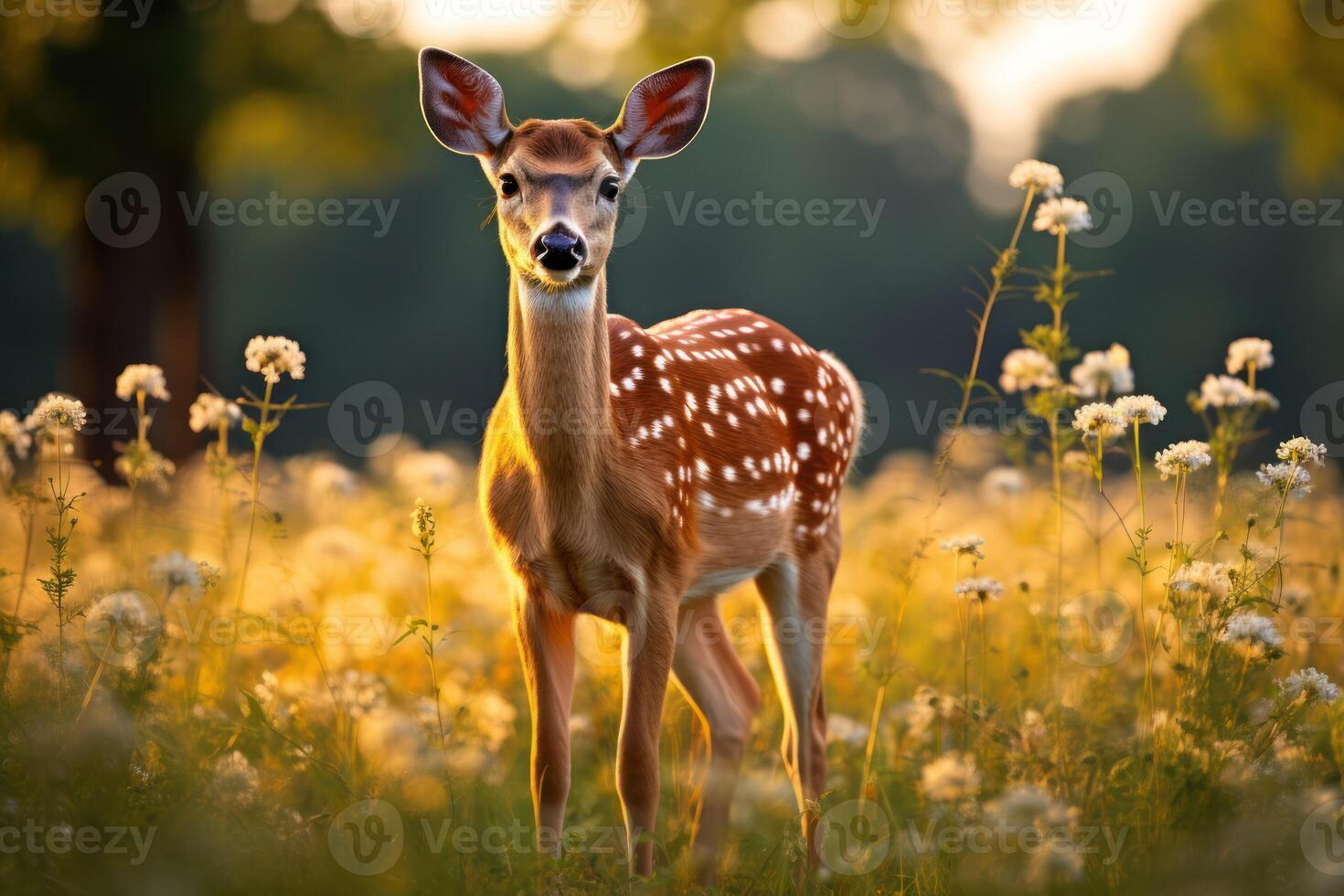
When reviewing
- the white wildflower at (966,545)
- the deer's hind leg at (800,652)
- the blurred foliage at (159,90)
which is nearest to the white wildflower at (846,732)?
the deer's hind leg at (800,652)

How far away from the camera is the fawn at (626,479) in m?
4.35

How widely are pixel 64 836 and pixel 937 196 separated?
25331mm

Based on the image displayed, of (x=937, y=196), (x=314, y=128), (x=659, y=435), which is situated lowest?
(x=659, y=435)

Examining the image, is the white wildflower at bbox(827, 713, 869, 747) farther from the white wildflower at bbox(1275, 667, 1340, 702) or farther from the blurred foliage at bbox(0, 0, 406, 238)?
the blurred foliage at bbox(0, 0, 406, 238)

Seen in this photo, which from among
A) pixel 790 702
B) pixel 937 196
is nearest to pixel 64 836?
pixel 790 702

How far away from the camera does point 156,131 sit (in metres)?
11.4

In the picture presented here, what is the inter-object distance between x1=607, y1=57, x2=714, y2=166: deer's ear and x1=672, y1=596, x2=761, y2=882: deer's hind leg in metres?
1.77

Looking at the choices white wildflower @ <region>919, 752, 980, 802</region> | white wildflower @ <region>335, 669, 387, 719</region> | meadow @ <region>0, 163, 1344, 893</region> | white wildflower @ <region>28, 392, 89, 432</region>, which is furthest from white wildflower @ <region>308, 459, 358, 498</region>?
white wildflower @ <region>919, 752, 980, 802</region>

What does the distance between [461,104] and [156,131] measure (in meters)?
7.70

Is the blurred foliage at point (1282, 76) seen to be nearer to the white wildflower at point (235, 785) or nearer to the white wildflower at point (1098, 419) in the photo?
the white wildflower at point (1098, 419)

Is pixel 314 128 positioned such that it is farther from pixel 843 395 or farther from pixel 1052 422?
pixel 1052 422

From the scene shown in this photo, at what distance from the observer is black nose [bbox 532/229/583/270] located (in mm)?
4098

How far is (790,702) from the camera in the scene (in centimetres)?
517

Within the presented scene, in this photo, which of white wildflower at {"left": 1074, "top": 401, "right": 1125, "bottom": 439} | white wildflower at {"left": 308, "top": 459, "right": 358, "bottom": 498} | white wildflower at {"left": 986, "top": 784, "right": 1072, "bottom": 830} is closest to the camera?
white wildflower at {"left": 986, "top": 784, "right": 1072, "bottom": 830}
